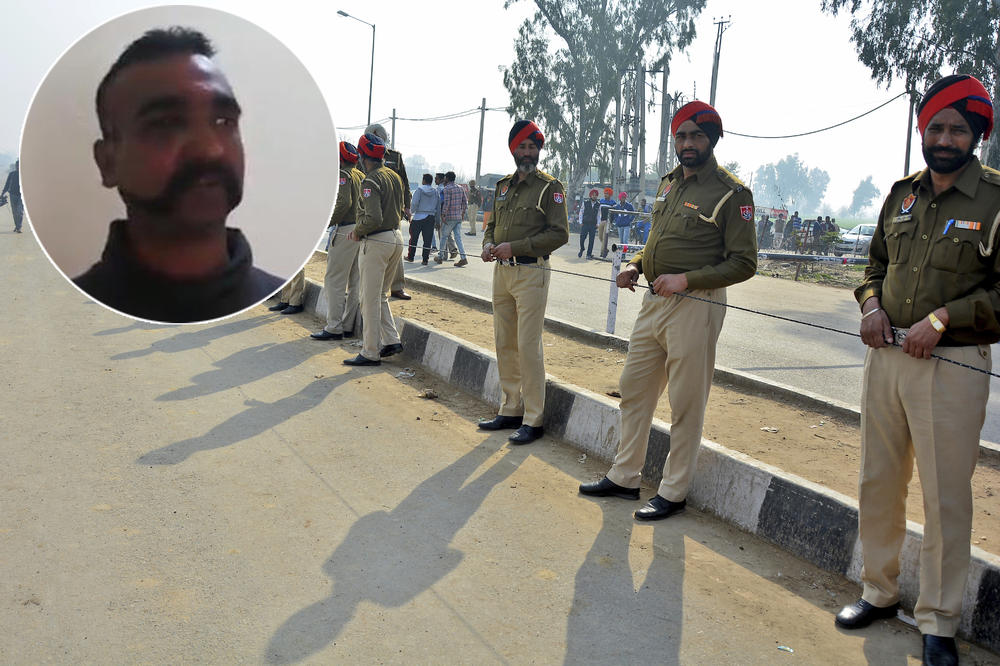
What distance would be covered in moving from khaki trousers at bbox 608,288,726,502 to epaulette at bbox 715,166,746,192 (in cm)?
50

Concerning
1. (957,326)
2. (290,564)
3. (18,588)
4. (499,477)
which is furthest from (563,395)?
(18,588)

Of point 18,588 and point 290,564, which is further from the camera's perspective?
point 290,564

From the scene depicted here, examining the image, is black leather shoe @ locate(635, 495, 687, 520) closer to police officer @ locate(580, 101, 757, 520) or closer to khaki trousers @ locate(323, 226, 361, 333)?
police officer @ locate(580, 101, 757, 520)

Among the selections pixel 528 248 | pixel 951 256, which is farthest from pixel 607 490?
pixel 951 256

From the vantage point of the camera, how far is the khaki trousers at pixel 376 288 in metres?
7.17

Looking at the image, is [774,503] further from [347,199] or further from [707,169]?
[347,199]

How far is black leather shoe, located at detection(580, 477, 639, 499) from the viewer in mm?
4324

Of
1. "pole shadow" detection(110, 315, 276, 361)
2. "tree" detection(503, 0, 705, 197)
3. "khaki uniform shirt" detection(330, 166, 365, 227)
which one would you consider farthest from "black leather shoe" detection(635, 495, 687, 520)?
"tree" detection(503, 0, 705, 197)

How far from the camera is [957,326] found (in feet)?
9.29

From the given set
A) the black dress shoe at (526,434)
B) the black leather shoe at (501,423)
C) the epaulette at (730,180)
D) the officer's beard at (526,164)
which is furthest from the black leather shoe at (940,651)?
the officer's beard at (526,164)

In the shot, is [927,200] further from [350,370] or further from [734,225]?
[350,370]

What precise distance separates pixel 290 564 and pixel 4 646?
1.01 metres

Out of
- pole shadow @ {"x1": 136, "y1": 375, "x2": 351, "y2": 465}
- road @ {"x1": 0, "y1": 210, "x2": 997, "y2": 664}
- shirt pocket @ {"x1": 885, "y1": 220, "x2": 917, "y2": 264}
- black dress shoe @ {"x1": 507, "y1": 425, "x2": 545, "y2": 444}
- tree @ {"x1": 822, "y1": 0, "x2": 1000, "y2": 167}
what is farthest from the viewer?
tree @ {"x1": 822, "y1": 0, "x2": 1000, "y2": 167}

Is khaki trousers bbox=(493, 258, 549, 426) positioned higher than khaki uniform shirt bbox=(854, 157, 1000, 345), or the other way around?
khaki uniform shirt bbox=(854, 157, 1000, 345)
